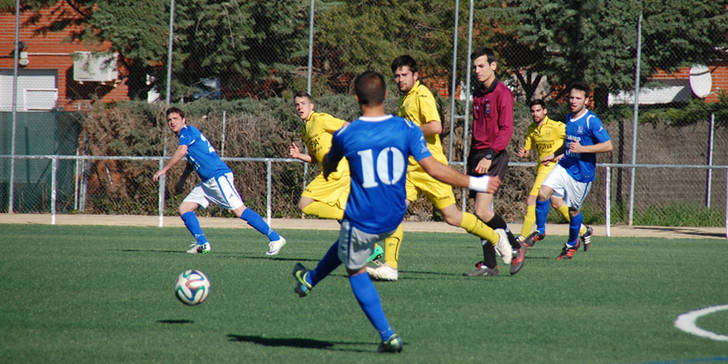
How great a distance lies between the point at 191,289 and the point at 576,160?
651cm

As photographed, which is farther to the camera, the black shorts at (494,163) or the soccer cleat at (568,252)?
the soccer cleat at (568,252)

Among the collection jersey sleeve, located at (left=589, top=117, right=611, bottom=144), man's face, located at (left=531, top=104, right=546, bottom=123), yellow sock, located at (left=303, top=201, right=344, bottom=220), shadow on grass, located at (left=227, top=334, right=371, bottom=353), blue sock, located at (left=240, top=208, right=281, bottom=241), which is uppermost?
man's face, located at (left=531, top=104, right=546, bottom=123)

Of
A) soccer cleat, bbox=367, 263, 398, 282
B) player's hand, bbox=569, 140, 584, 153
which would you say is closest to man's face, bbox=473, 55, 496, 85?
soccer cleat, bbox=367, 263, 398, 282

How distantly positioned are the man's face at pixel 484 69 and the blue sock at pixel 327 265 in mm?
3506

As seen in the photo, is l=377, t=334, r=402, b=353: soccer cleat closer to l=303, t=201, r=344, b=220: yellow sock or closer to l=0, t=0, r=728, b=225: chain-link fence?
l=303, t=201, r=344, b=220: yellow sock

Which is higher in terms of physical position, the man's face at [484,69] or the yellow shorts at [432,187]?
the man's face at [484,69]

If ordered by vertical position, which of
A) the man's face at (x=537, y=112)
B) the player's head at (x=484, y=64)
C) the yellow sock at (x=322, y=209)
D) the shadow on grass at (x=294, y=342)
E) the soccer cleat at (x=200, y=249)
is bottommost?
the soccer cleat at (x=200, y=249)

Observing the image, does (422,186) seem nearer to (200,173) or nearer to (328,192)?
(328,192)

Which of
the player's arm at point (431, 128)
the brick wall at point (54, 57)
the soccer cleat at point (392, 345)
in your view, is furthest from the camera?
the brick wall at point (54, 57)

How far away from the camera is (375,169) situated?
16.6 feet

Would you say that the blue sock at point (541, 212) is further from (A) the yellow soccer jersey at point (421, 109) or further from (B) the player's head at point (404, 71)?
(B) the player's head at point (404, 71)

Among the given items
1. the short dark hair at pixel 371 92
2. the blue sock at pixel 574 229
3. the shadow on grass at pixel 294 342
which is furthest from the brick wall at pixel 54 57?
the short dark hair at pixel 371 92

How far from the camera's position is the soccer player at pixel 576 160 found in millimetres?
10828

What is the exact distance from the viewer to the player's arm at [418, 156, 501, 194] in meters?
5.18
